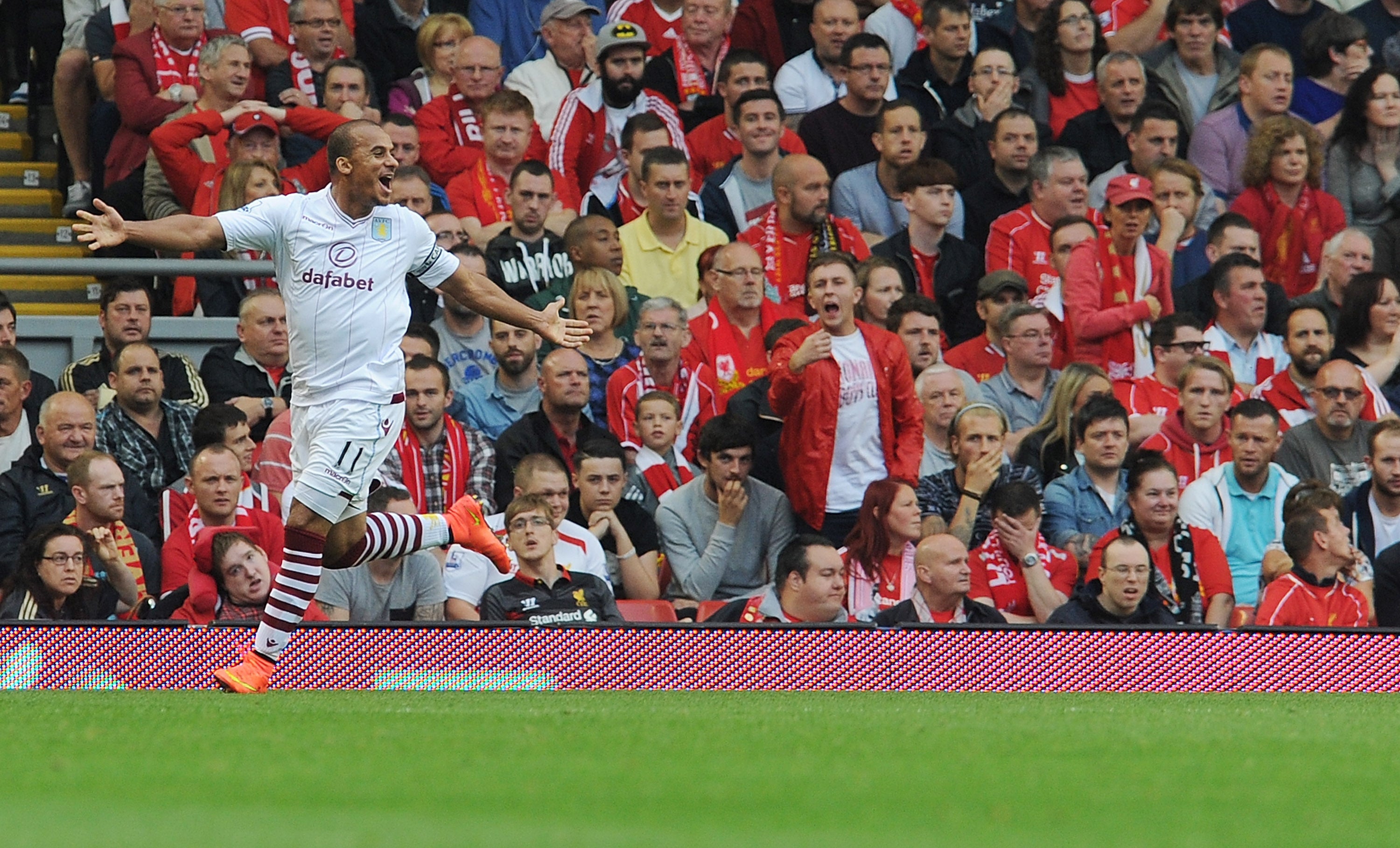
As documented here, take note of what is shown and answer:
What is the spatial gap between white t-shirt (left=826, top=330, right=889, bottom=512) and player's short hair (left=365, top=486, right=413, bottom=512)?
7.71ft

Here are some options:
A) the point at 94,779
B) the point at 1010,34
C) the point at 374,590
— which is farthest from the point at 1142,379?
the point at 94,779

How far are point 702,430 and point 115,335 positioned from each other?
3.10 m

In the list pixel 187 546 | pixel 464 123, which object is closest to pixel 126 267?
pixel 187 546

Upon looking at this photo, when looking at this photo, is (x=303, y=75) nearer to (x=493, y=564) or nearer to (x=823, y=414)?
(x=823, y=414)

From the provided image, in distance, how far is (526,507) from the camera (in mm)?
9266

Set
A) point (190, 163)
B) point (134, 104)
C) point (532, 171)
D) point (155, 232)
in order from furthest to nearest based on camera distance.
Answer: point (134, 104) < point (532, 171) < point (190, 163) < point (155, 232)

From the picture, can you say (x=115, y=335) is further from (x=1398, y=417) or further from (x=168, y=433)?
(x=1398, y=417)

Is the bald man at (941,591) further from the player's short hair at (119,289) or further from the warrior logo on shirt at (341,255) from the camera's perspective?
the player's short hair at (119,289)

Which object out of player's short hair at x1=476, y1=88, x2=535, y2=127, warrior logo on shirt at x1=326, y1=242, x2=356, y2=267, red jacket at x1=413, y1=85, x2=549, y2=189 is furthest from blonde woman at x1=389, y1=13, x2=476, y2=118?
warrior logo on shirt at x1=326, y1=242, x2=356, y2=267

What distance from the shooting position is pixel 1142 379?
11.6 meters

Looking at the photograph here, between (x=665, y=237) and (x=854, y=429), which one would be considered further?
(x=665, y=237)

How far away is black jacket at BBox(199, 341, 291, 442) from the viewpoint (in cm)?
1058

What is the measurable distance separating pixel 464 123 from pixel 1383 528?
6.05m

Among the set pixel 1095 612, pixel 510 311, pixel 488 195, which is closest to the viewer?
pixel 510 311
